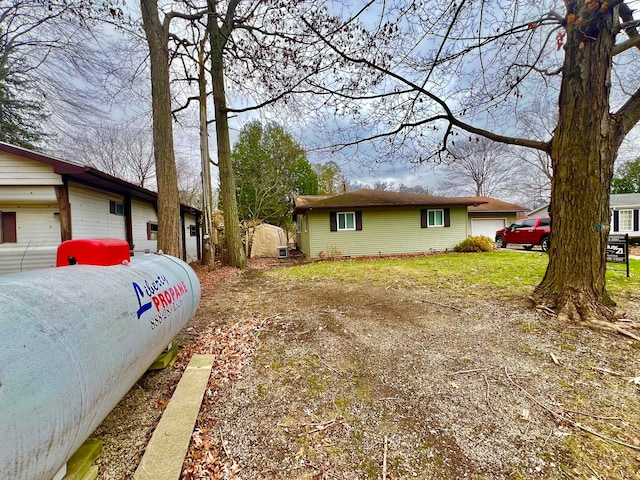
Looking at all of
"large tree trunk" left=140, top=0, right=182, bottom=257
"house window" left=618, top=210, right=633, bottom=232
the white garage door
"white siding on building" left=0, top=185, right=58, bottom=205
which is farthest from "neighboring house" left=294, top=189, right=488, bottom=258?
"house window" left=618, top=210, right=633, bottom=232

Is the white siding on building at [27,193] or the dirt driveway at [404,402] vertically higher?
the white siding on building at [27,193]

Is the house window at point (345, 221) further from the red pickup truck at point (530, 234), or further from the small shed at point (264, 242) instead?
the red pickup truck at point (530, 234)

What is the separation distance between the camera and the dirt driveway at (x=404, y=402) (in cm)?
188

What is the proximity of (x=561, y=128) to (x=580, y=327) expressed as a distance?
3.11m

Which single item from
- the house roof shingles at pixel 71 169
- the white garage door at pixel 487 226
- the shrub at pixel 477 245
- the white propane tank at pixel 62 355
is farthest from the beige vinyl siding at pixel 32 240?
the white garage door at pixel 487 226

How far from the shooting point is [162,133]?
22.6 feet

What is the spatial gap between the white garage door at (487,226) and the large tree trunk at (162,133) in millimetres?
21118

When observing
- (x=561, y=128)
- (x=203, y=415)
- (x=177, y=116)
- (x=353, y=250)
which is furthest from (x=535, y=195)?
(x=203, y=415)

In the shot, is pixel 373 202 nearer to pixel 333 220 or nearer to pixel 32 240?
pixel 333 220

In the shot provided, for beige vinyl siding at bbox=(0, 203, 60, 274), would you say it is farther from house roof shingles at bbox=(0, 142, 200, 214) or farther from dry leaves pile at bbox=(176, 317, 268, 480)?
dry leaves pile at bbox=(176, 317, 268, 480)

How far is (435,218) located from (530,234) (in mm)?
5207

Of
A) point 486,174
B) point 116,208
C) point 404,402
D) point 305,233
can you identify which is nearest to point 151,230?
point 116,208

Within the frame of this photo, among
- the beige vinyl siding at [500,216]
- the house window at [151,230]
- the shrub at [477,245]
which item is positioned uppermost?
the beige vinyl siding at [500,216]

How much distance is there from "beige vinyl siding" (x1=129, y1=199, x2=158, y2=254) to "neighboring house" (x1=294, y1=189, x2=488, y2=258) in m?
6.55
